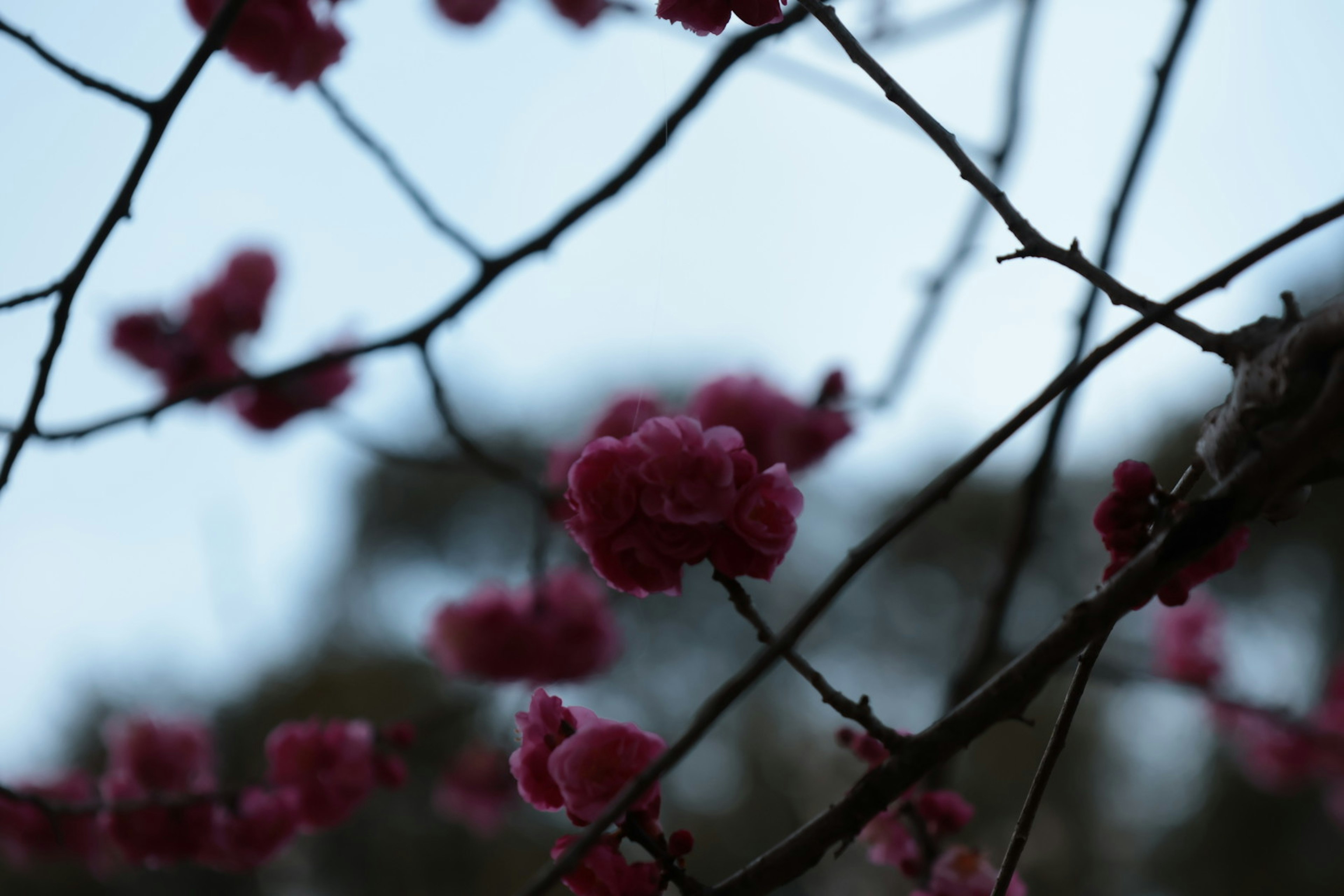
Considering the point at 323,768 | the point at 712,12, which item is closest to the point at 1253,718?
the point at 323,768

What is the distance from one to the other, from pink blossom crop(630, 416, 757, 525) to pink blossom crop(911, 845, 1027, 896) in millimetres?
438

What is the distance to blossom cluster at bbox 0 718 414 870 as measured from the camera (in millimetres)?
1349

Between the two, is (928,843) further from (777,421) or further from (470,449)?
(777,421)

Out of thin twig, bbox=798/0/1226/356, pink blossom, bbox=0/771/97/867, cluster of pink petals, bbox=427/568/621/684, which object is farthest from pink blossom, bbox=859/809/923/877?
pink blossom, bbox=0/771/97/867

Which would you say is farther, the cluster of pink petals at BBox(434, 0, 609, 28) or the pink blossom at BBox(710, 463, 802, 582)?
the cluster of pink petals at BBox(434, 0, 609, 28)

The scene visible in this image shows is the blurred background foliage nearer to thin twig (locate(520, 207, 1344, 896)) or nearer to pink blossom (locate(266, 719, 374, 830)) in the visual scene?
pink blossom (locate(266, 719, 374, 830))

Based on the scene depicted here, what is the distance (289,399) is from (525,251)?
0.90 meters

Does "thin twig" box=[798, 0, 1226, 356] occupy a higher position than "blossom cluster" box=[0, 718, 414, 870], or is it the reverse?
"blossom cluster" box=[0, 718, 414, 870]

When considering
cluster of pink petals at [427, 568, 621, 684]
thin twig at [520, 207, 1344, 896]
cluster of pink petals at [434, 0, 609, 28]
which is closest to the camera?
thin twig at [520, 207, 1344, 896]

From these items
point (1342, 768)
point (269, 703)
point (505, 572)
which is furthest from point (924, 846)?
point (505, 572)

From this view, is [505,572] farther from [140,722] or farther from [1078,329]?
[1078,329]

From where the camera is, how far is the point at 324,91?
3.85ft

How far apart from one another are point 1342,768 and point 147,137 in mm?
3296

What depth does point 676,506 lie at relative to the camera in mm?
637
